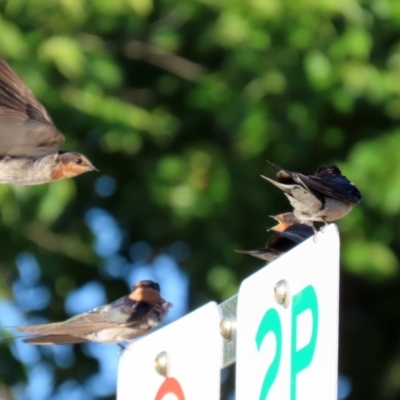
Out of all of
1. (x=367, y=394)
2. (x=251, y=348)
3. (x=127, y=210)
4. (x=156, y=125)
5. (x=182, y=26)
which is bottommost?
(x=367, y=394)

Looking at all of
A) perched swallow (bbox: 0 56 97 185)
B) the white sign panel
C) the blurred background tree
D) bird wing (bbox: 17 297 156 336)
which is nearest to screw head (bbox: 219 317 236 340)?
the white sign panel

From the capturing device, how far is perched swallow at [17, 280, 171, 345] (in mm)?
4789

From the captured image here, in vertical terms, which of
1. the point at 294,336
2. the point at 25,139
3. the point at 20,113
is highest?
the point at 294,336

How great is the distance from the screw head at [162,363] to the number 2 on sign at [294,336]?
0.46 m

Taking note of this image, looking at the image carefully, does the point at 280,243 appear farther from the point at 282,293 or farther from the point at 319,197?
the point at 282,293

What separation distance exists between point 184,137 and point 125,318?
384cm

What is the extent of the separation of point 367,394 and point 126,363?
7.48 metres

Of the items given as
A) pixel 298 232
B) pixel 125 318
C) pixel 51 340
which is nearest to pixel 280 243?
pixel 298 232

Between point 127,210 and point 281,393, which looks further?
point 127,210

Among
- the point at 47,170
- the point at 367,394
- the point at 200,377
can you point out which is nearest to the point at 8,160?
the point at 47,170

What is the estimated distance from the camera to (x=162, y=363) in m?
2.80

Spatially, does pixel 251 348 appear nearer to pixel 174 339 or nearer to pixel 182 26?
pixel 174 339

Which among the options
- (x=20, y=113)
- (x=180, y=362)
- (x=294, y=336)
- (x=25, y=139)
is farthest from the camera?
(x=25, y=139)

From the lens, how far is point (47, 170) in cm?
502
